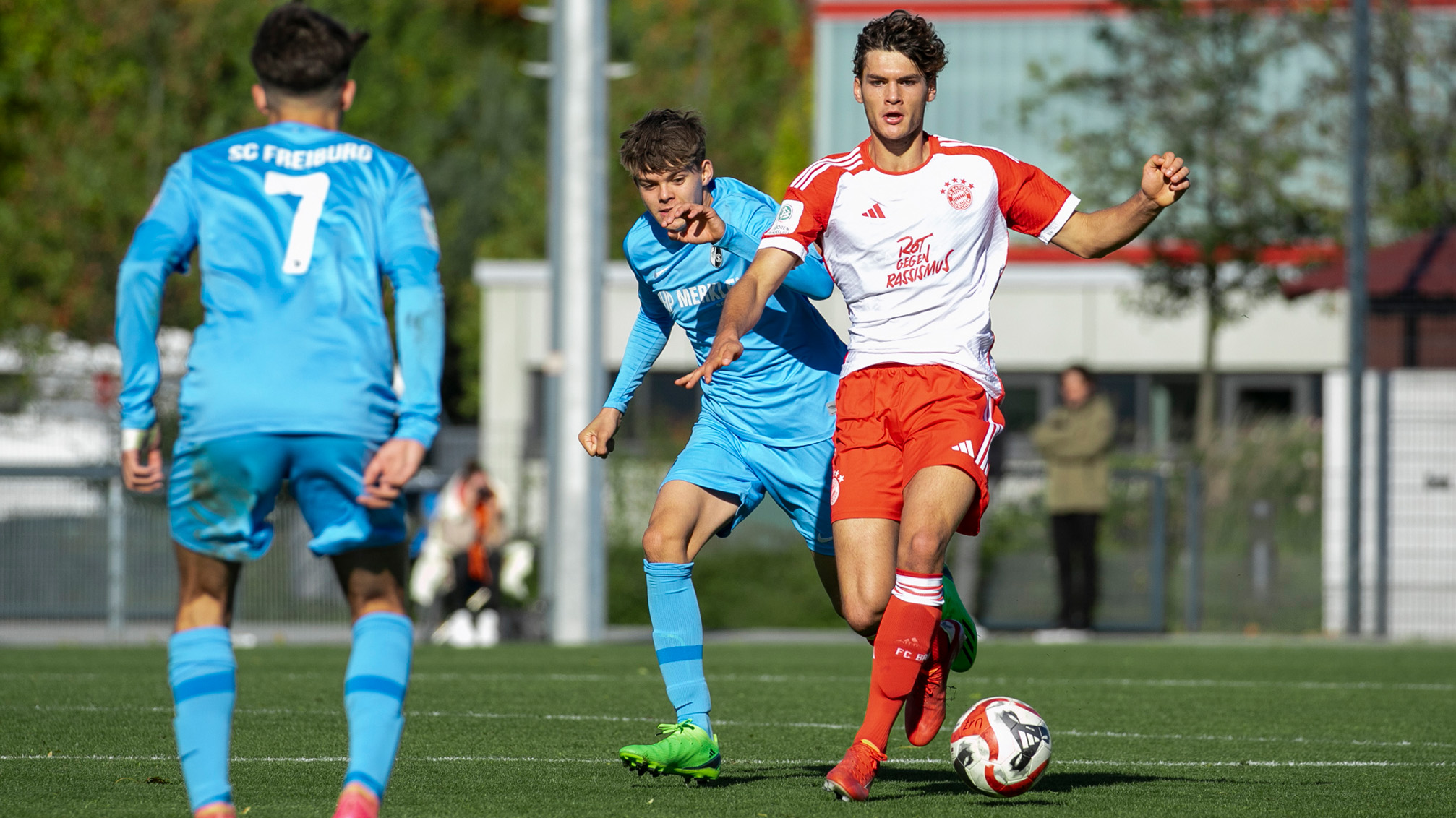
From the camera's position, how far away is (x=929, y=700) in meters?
5.94

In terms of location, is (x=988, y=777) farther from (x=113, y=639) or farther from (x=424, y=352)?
(x=113, y=639)

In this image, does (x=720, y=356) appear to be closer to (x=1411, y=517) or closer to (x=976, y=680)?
(x=976, y=680)

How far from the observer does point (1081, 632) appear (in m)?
15.5

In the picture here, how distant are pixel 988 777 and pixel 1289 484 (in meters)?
12.3

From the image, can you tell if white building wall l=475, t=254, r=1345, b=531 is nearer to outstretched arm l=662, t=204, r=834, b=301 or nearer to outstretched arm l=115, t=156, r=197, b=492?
outstretched arm l=662, t=204, r=834, b=301

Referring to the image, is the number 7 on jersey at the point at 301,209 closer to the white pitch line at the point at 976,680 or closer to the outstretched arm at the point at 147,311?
the outstretched arm at the point at 147,311

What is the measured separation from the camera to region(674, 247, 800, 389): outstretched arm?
5109 millimetres

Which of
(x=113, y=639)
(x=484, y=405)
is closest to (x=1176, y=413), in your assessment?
(x=484, y=405)

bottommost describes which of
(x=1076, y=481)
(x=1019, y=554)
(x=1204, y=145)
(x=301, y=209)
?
(x=1019, y=554)

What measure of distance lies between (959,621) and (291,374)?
111 inches

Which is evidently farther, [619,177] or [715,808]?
[619,177]

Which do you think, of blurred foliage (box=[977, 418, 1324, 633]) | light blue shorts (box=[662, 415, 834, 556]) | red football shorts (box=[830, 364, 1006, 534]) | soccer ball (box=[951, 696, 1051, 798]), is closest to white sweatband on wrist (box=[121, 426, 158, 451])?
red football shorts (box=[830, 364, 1006, 534])

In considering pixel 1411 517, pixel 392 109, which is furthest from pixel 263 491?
pixel 392 109

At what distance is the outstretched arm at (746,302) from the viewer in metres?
5.11
